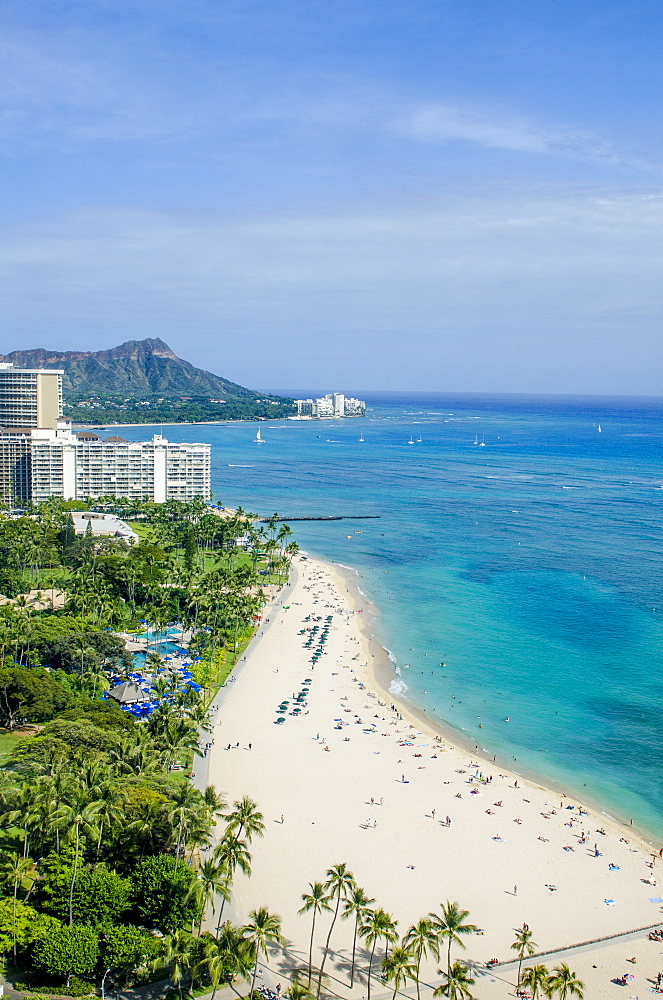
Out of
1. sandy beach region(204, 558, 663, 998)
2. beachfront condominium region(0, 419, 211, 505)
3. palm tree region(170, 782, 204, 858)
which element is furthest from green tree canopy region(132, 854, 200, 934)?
beachfront condominium region(0, 419, 211, 505)

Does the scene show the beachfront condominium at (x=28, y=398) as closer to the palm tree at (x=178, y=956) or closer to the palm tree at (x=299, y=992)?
the palm tree at (x=178, y=956)

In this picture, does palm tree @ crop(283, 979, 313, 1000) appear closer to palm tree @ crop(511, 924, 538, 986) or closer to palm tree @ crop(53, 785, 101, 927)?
palm tree @ crop(511, 924, 538, 986)

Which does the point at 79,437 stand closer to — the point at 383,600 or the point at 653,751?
the point at 383,600

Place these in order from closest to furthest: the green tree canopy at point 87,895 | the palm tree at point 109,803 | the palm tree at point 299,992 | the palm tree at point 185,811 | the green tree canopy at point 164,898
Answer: the palm tree at point 299,992 → the green tree canopy at point 87,895 → the green tree canopy at point 164,898 → the palm tree at point 185,811 → the palm tree at point 109,803

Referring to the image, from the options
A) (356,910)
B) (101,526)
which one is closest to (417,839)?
(356,910)

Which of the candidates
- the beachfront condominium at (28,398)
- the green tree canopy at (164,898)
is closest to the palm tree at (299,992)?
the green tree canopy at (164,898)

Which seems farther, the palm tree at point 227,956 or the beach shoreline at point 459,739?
the beach shoreline at point 459,739

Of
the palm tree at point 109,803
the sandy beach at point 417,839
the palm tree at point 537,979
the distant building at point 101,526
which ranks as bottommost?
the sandy beach at point 417,839
